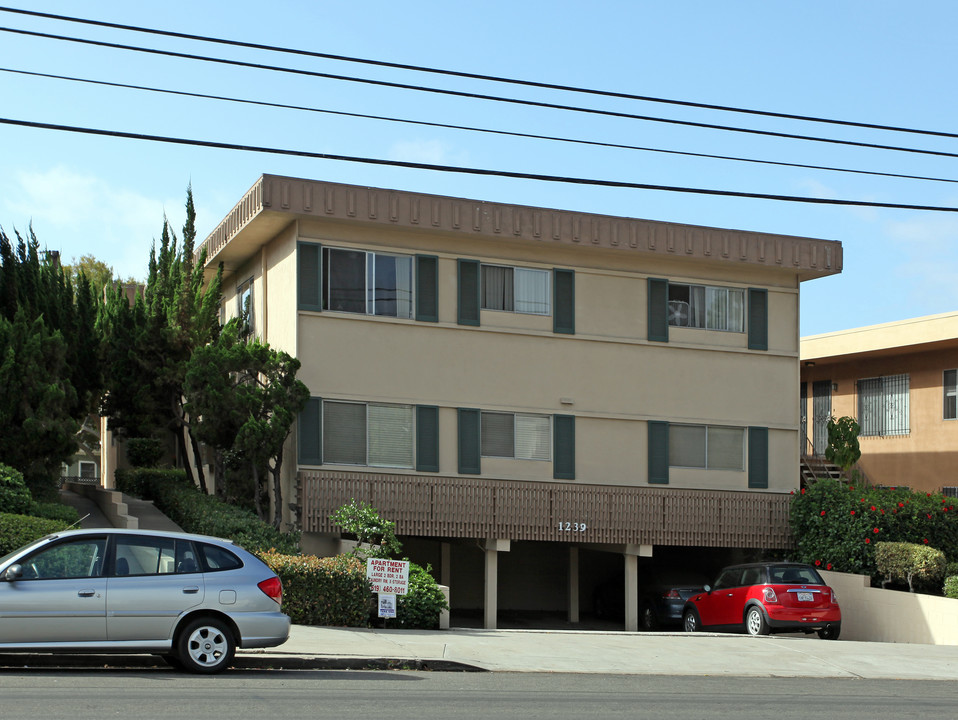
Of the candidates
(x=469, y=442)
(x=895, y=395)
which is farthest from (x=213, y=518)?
(x=895, y=395)

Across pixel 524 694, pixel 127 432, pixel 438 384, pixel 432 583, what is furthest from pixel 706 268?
pixel 524 694

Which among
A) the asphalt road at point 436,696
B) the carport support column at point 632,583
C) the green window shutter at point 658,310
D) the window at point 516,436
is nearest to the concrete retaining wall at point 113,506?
the window at point 516,436

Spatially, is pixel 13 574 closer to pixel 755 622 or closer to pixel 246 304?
pixel 755 622

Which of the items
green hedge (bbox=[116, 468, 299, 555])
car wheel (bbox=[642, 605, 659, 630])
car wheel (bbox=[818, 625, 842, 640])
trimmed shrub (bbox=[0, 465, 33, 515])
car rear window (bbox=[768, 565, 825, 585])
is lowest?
car wheel (bbox=[642, 605, 659, 630])

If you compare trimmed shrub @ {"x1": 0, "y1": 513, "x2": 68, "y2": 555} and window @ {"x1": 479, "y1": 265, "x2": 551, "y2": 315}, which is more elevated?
window @ {"x1": 479, "y1": 265, "x2": 551, "y2": 315}

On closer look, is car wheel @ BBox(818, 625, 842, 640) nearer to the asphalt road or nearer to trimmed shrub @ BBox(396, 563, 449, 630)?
the asphalt road

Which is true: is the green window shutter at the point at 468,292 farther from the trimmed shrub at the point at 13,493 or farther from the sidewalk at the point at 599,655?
the trimmed shrub at the point at 13,493

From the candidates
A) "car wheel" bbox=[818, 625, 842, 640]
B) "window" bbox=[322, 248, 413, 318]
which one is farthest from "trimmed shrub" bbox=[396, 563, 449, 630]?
"car wheel" bbox=[818, 625, 842, 640]

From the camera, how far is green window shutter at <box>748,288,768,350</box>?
27.2m

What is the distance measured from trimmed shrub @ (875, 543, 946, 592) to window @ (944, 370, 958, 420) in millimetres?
9334

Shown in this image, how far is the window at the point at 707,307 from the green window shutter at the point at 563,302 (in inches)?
102

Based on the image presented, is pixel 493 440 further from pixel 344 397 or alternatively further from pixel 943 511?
pixel 943 511

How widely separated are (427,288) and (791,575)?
30.2 ft

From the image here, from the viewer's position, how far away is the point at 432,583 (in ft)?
61.9
